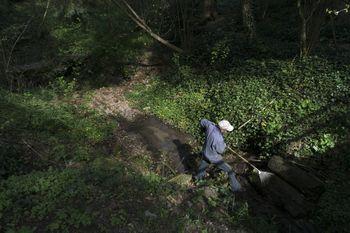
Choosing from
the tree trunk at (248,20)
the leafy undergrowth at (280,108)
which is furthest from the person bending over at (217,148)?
the tree trunk at (248,20)

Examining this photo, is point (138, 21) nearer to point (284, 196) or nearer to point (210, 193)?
point (210, 193)

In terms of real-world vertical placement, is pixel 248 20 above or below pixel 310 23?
below

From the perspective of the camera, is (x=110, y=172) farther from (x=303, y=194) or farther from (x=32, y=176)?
(x=303, y=194)

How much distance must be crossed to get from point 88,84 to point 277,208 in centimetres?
994

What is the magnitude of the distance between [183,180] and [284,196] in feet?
8.24

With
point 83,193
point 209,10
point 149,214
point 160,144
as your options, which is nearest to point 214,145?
point 160,144

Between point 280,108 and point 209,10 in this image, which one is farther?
point 209,10

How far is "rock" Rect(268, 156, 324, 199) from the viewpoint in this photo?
8.33 metres

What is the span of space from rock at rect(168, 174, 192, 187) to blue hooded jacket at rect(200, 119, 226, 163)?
74 centimetres

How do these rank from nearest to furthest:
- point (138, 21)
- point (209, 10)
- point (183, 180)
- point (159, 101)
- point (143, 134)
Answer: point (183, 180) < point (143, 134) < point (159, 101) < point (138, 21) < point (209, 10)

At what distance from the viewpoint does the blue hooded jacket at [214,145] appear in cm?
859

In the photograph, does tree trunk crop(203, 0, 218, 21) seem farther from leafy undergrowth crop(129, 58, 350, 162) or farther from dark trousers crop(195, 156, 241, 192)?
dark trousers crop(195, 156, 241, 192)

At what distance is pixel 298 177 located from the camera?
8539mm

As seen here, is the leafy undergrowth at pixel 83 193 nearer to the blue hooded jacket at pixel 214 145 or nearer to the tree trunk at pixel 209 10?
the blue hooded jacket at pixel 214 145
